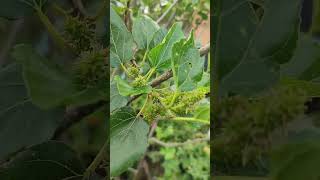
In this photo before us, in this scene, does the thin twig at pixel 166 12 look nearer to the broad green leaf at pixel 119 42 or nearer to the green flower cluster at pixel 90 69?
the broad green leaf at pixel 119 42

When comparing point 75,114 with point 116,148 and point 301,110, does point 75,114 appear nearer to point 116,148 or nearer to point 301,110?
point 116,148

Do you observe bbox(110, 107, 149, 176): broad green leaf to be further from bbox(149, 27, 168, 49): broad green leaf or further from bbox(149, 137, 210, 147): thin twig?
bbox(149, 137, 210, 147): thin twig

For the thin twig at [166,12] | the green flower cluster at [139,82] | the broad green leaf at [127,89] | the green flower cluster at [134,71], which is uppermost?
the thin twig at [166,12]

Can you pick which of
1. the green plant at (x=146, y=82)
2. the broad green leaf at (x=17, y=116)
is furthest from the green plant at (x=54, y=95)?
the green plant at (x=146, y=82)

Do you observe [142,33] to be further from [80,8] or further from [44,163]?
[44,163]

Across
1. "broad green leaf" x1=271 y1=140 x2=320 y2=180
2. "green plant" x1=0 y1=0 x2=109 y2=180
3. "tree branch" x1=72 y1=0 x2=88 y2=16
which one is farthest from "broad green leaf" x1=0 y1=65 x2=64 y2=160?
"broad green leaf" x1=271 y1=140 x2=320 y2=180

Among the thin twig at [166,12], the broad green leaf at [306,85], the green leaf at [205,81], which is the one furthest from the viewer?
the thin twig at [166,12]
